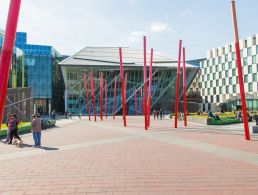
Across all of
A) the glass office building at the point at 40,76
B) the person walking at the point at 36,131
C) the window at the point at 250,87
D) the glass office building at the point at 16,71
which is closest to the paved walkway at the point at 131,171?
the person walking at the point at 36,131

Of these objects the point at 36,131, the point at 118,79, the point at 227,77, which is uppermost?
the point at 227,77

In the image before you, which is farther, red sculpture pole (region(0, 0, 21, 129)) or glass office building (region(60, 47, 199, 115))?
glass office building (region(60, 47, 199, 115))

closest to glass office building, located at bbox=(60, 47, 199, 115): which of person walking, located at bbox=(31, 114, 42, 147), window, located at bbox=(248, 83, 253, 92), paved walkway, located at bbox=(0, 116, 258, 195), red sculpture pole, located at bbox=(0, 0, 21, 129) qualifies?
window, located at bbox=(248, 83, 253, 92)

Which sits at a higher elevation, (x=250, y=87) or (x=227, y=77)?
(x=227, y=77)

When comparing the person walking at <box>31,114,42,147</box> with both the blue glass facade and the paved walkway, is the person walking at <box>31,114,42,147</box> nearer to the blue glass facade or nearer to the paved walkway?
the paved walkway

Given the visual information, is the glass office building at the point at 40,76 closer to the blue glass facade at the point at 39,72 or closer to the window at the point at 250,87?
the blue glass facade at the point at 39,72

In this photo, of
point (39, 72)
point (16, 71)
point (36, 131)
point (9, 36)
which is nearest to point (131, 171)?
point (9, 36)

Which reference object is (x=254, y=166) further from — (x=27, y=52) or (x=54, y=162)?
(x=27, y=52)

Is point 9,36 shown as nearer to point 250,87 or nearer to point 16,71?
point 16,71

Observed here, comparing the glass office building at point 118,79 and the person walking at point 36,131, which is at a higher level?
the glass office building at point 118,79

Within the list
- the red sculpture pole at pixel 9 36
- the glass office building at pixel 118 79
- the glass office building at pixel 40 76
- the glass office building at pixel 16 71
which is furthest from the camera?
the glass office building at pixel 40 76

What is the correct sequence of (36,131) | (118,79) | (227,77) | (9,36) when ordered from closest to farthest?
(9,36), (36,131), (118,79), (227,77)

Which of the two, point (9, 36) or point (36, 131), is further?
point (36, 131)

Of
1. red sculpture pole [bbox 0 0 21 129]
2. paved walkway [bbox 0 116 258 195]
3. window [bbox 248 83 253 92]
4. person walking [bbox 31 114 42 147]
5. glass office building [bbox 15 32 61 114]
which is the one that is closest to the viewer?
red sculpture pole [bbox 0 0 21 129]
